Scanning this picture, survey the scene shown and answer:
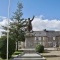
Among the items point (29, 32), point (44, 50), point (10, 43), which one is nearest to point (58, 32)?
point (44, 50)

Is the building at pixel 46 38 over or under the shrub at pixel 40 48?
over

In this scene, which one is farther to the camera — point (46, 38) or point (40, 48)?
point (46, 38)

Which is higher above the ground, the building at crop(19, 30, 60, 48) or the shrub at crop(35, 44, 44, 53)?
the building at crop(19, 30, 60, 48)

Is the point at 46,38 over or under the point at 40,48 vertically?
over

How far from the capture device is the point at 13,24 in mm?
15508

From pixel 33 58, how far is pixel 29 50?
1258 millimetres

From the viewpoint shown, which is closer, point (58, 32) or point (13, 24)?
point (58, 32)

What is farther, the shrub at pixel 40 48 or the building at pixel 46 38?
the building at pixel 46 38

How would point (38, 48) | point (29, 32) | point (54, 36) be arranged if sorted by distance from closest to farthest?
point (29, 32) → point (38, 48) → point (54, 36)

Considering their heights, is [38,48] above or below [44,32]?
below

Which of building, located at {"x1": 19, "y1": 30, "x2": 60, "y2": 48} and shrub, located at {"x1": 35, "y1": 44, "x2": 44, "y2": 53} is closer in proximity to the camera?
shrub, located at {"x1": 35, "y1": 44, "x2": 44, "y2": 53}

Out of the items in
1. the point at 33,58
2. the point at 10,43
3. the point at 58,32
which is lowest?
the point at 33,58

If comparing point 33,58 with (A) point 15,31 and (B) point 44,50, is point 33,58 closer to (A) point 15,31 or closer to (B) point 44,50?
(B) point 44,50

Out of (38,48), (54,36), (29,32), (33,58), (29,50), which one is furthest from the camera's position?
(54,36)
